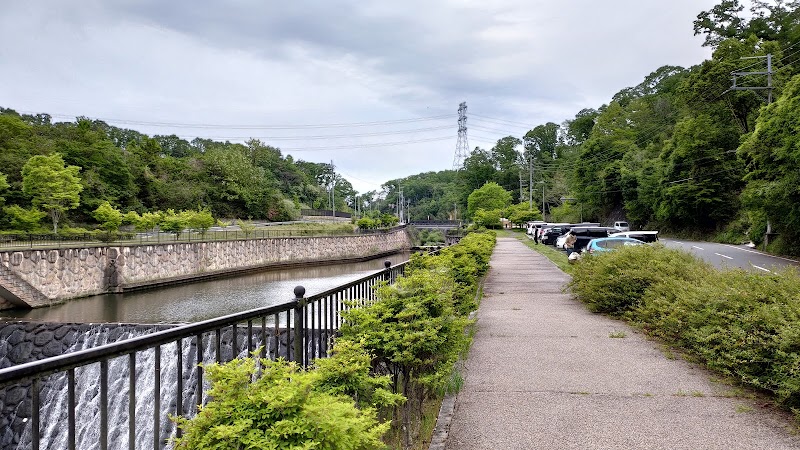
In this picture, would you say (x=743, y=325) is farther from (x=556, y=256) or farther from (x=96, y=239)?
(x=96, y=239)

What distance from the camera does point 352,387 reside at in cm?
303

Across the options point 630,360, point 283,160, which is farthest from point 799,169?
point 283,160

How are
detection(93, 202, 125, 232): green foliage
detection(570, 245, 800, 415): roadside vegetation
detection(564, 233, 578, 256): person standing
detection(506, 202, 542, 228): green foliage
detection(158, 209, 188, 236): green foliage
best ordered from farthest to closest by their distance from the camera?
detection(506, 202, 542, 228): green foliage → detection(93, 202, 125, 232): green foliage → detection(158, 209, 188, 236): green foliage → detection(564, 233, 578, 256): person standing → detection(570, 245, 800, 415): roadside vegetation

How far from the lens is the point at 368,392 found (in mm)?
3355

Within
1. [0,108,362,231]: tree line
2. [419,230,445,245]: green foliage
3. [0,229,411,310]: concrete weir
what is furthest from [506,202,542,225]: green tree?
[0,229,411,310]: concrete weir

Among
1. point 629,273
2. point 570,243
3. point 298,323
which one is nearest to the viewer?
point 298,323

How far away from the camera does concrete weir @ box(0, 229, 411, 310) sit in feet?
67.0

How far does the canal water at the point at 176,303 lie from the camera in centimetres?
1902

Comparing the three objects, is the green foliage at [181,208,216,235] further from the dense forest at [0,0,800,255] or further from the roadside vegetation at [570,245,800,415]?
the roadside vegetation at [570,245,800,415]

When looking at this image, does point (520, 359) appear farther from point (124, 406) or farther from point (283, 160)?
point (283, 160)

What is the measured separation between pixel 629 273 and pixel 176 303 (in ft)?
61.5

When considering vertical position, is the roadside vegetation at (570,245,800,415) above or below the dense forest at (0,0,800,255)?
below

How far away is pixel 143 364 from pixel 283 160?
8797 cm

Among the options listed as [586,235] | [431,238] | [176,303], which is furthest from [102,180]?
[586,235]
